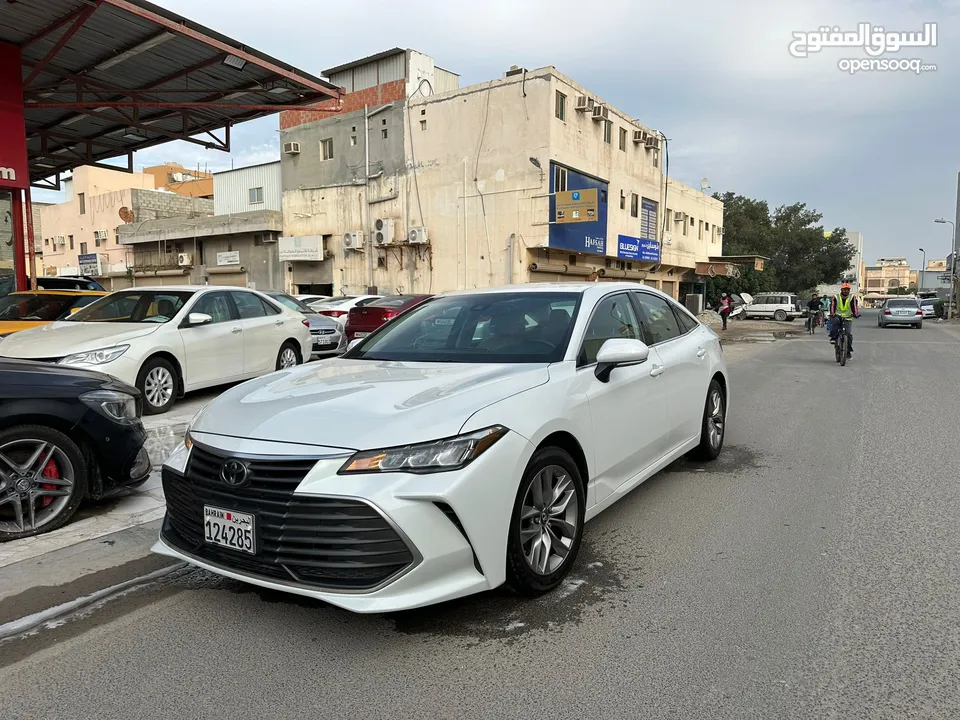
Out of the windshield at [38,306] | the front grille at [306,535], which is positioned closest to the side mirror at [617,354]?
the front grille at [306,535]

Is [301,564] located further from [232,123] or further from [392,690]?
[232,123]

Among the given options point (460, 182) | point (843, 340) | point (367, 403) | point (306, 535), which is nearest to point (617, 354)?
point (367, 403)

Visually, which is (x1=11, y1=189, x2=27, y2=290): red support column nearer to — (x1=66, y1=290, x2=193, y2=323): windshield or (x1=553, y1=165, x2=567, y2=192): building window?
(x1=66, y1=290, x2=193, y2=323): windshield

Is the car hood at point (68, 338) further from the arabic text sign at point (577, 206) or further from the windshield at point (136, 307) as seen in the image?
the arabic text sign at point (577, 206)

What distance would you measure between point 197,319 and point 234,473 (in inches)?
224

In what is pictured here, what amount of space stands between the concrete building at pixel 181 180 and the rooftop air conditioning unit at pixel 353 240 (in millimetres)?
23615

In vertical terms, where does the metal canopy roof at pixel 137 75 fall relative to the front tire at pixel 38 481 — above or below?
above

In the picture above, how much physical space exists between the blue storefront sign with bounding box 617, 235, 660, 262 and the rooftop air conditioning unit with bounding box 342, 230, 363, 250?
11649mm

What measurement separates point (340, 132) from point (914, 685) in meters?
31.2

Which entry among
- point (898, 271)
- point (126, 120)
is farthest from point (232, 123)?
point (898, 271)

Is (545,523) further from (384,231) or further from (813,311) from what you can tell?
(813,311)

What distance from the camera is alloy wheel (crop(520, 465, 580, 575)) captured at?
124 inches

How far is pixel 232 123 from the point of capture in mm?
15719

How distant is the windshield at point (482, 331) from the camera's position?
3.81m
